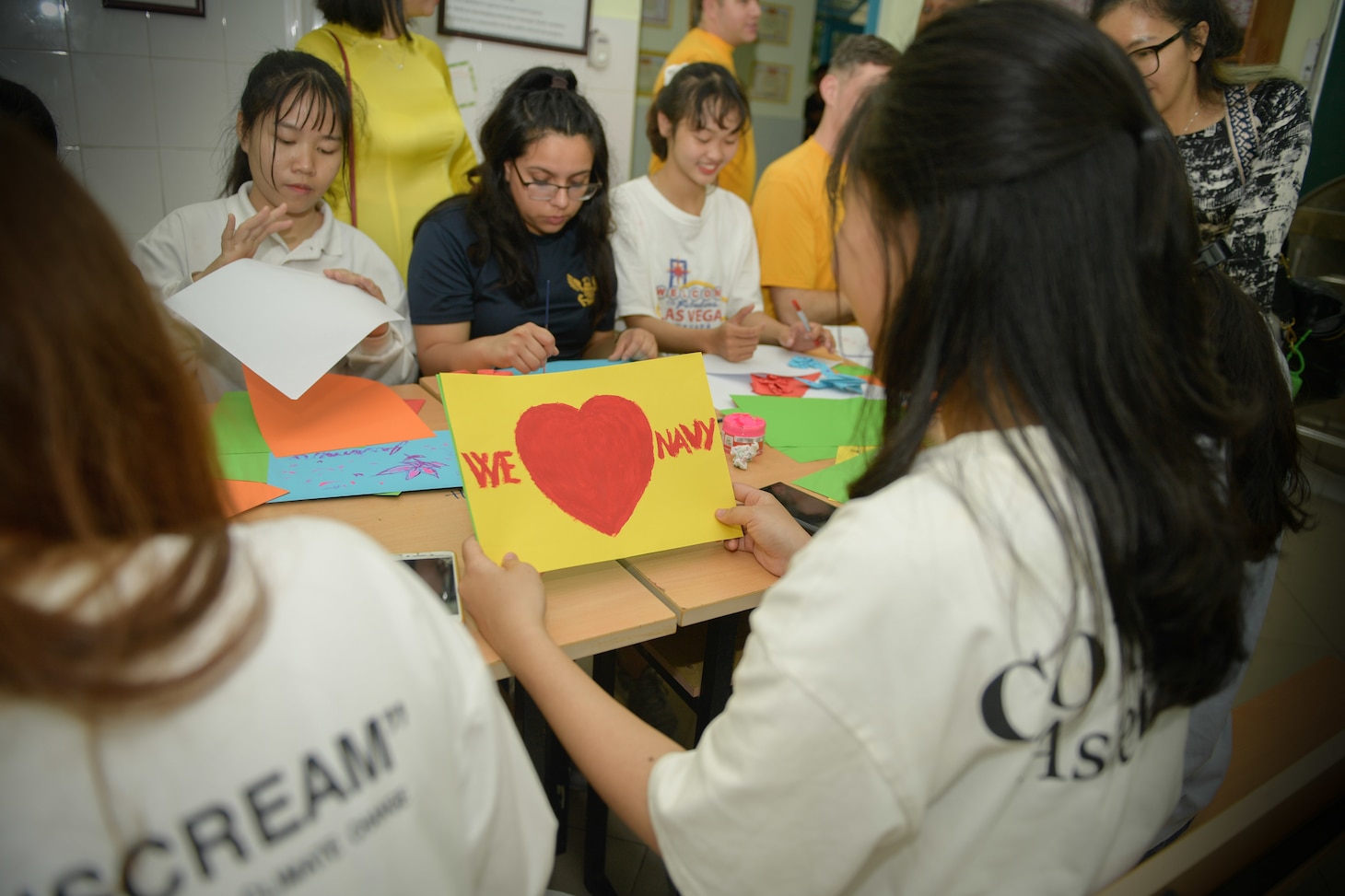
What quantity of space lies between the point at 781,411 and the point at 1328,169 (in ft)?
10.2

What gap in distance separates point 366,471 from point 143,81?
217 centimetres

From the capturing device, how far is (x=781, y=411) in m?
1.68

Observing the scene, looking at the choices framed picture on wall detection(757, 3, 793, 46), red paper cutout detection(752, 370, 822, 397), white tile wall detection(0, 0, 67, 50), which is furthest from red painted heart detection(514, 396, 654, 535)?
framed picture on wall detection(757, 3, 793, 46)

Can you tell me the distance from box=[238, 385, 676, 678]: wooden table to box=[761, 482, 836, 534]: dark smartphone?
0.91 feet

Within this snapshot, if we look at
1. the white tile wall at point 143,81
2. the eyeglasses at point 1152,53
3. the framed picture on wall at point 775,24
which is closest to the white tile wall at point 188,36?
the white tile wall at point 143,81

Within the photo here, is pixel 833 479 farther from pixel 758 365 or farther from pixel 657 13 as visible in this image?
pixel 657 13

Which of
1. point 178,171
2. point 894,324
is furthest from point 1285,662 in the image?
point 178,171

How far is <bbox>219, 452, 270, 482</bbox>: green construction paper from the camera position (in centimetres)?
124

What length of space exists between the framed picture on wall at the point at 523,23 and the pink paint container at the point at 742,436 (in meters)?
2.65

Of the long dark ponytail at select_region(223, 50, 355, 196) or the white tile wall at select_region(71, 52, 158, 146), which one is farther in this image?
the white tile wall at select_region(71, 52, 158, 146)

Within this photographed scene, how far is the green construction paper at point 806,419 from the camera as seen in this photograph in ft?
5.07

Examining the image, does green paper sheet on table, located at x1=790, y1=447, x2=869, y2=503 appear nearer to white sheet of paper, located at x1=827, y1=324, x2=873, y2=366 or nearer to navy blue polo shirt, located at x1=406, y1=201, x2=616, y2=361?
white sheet of paper, located at x1=827, y1=324, x2=873, y2=366

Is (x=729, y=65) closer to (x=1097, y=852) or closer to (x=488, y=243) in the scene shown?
(x=488, y=243)

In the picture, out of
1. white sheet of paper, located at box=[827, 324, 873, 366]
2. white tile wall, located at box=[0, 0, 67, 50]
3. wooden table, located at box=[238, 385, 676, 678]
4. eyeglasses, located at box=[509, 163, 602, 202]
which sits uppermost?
white tile wall, located at box=[0, 0, 67, 50]
